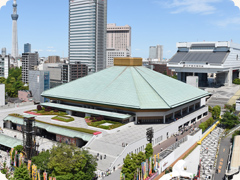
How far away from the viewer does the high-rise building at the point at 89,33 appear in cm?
15088

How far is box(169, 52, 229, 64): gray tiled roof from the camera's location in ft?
376

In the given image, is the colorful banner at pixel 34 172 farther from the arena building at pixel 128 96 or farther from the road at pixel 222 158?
the road at pixel 222 158

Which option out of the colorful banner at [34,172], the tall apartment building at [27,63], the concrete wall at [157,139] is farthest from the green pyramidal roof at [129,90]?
the tall apartment building at [27,63]

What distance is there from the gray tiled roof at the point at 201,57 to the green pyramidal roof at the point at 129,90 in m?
47.6

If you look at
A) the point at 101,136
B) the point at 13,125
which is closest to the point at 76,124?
the point at 101,136

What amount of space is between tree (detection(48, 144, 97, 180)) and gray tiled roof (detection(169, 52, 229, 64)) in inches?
3628

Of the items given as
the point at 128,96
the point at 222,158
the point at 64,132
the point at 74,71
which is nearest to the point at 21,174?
the point at 64,132

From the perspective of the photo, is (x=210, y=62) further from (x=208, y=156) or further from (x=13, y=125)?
(x=13, y=125)

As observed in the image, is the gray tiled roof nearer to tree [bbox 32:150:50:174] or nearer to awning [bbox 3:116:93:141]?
awning [bbox 3:116:93:141]

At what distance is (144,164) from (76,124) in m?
22.1

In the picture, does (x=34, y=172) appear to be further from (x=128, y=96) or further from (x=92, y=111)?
(x=128, y=96)

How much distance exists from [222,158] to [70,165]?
98.6 feet

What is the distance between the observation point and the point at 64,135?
49.4 metres

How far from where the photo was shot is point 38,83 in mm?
94438
